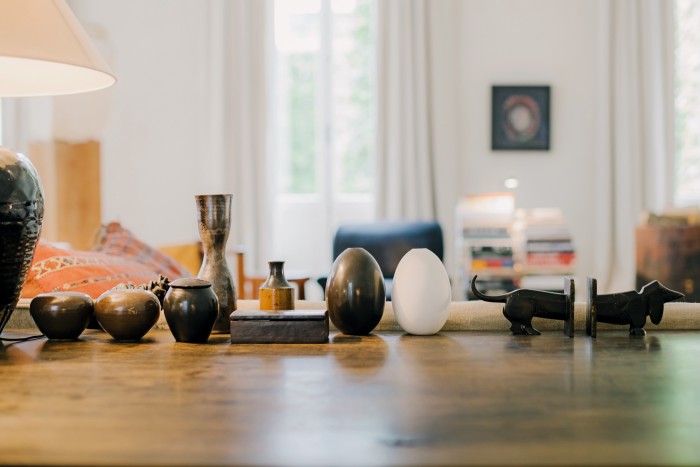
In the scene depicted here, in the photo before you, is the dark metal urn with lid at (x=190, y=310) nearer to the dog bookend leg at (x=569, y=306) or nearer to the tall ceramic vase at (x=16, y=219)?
the tall ceramic vase at (x=16, y=219)

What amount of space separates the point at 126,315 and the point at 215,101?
4057mm

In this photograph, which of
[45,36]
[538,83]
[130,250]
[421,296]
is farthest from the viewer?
[538,83]

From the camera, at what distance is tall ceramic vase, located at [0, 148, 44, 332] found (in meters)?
1.16

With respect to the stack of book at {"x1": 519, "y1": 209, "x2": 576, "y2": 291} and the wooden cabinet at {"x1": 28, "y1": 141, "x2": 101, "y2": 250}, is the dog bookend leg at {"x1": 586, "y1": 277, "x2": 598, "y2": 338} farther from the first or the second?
the wooden cabinet at {"x1": 28, "y1": 141, "x2": 101, "y2": 250}

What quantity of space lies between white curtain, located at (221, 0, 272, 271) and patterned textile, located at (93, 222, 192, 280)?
2.71m

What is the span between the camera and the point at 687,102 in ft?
17.0

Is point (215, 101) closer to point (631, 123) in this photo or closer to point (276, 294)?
point (631, 123)

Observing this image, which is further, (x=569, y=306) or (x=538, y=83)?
(x=538, y=83)

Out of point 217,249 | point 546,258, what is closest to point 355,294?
point 217,249

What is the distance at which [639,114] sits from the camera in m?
5.07

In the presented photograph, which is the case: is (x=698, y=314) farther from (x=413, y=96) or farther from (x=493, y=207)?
(x=413, y=96)

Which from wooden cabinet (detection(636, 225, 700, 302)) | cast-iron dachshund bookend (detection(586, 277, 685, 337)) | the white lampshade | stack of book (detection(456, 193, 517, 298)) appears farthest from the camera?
stack of book (detection(456, 193, 517, 298))

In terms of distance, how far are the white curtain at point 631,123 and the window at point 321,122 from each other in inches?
67.6

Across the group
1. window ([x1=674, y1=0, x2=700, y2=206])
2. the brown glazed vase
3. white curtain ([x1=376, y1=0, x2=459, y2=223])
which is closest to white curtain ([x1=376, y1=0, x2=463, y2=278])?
white curtain ([x1=376, y1=0, x2=459, y2=223])
